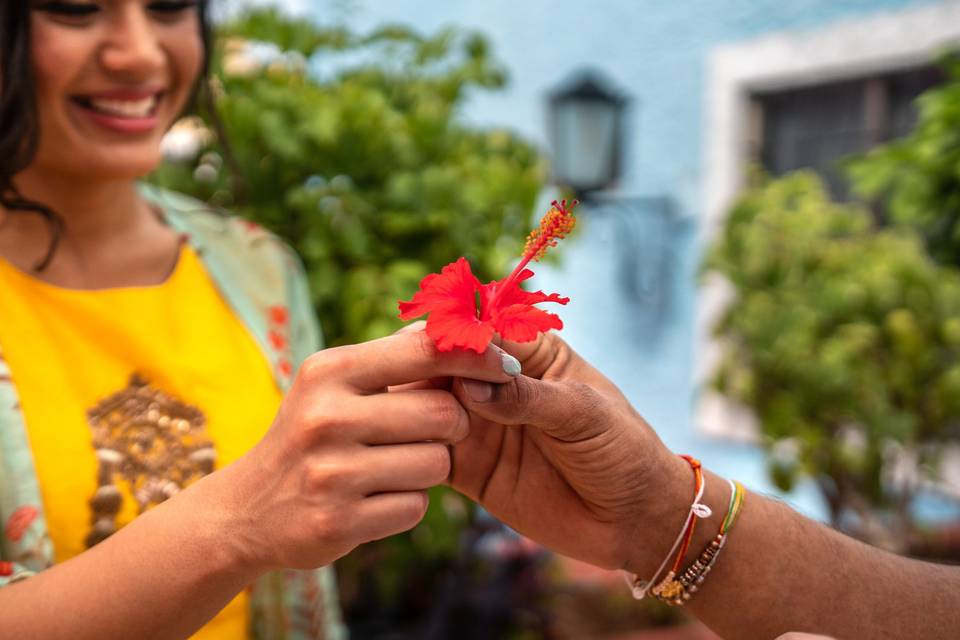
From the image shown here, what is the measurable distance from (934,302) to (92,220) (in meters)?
2.56

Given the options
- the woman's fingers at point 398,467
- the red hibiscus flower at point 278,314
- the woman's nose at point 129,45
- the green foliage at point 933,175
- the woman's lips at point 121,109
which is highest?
the woman's nose at point 129,45

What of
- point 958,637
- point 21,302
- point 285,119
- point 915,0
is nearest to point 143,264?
point 21,302

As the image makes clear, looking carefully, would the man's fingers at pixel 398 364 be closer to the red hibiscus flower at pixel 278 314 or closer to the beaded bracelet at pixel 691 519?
the beaded bracelet at pixel 691 519

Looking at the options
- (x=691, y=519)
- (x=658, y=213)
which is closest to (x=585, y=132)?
(x=658, y=213)

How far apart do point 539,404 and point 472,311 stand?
0.11m

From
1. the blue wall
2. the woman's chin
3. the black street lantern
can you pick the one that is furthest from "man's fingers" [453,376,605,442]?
the black street lantern

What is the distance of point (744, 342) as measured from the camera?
3652 millimetres

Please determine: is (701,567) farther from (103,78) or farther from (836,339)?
(836,339)

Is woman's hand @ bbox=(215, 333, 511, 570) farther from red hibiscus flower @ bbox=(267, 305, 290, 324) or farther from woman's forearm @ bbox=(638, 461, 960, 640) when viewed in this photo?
red hibiscus flower @ bbox=(267, 305, 290, 324)

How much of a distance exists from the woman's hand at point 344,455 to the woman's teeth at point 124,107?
0.66m

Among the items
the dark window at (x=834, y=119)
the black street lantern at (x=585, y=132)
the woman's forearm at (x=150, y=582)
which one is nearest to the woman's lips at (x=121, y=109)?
the woman's forearm at (x=150, y=582)

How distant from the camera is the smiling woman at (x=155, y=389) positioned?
32.3 inches

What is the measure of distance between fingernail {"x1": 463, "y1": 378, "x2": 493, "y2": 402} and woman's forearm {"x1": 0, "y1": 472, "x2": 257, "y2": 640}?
251mm

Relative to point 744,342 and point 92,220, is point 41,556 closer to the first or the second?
point 92,220
